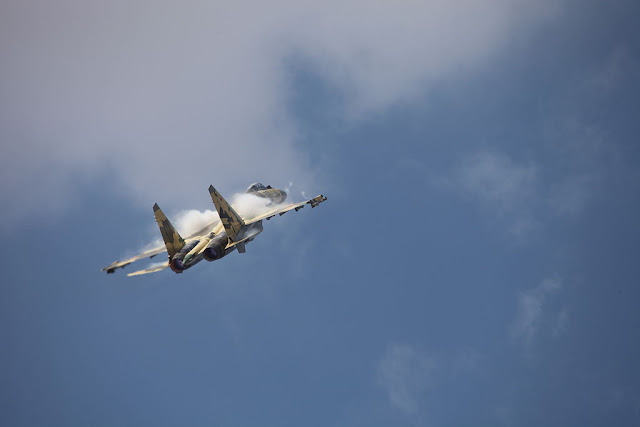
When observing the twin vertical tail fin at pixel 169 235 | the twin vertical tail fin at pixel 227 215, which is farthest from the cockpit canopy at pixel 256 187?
the twin vertical tail fin at pixel 169 235

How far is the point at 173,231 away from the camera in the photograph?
70562 millimetres

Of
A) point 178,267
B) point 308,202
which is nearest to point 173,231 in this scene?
point 178,267

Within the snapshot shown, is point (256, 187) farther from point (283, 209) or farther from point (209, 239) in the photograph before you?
point (209, 239)

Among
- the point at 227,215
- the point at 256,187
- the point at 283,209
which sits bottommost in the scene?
the point at 227,215

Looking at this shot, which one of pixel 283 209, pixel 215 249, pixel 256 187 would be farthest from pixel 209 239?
pixel 256 187

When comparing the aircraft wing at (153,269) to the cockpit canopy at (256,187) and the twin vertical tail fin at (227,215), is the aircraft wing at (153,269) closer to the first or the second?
the twin vertical tail fin at (227,215)

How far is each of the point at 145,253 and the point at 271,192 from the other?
18.6 meters

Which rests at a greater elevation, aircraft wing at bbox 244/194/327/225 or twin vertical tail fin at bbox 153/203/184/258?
aircraft wing at bbox 244/194/327/225

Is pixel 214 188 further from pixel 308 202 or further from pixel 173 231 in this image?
pixel 308 202

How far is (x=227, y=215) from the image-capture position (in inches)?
2776

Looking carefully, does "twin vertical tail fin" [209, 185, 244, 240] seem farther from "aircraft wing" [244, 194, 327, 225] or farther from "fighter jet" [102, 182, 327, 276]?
"aircraft wing" [244, 194, 327, 225]

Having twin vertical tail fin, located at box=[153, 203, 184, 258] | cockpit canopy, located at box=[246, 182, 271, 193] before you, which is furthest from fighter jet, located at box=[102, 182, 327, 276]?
cockpit canopy, located at box=[246, 182, 271, 193]

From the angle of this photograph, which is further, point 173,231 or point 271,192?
point 271,192

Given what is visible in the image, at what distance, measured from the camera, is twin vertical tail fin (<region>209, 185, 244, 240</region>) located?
69750 mm
